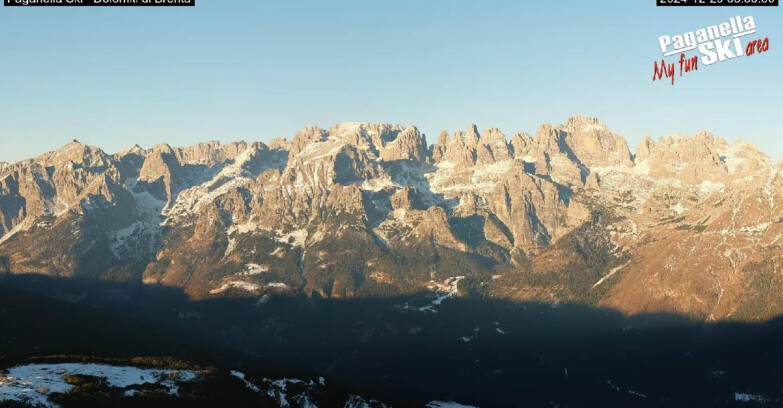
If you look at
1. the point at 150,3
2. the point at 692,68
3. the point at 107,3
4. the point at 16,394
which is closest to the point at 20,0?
the point at 107,3

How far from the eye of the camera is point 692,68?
19400 cm

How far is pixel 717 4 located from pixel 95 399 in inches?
7660

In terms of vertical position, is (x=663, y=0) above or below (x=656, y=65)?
above

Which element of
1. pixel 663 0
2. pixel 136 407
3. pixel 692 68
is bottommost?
pixel 136 407

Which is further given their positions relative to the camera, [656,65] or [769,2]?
[656,65]

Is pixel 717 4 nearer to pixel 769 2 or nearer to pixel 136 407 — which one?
pixel 769 2

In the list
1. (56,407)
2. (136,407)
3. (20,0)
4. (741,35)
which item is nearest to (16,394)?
(56,407)

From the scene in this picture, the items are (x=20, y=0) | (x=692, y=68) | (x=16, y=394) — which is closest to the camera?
(x=20, y=0)

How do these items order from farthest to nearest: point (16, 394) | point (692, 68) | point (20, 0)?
point (692, 68)
point (16, 394)
point (20, 0)

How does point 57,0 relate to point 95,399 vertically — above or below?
above

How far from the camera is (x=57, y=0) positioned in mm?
171375

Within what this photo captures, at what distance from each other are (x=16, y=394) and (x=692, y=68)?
653ft

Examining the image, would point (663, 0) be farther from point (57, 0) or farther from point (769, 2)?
point (57, 0)

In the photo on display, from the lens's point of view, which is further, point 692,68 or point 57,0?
point 692,68
